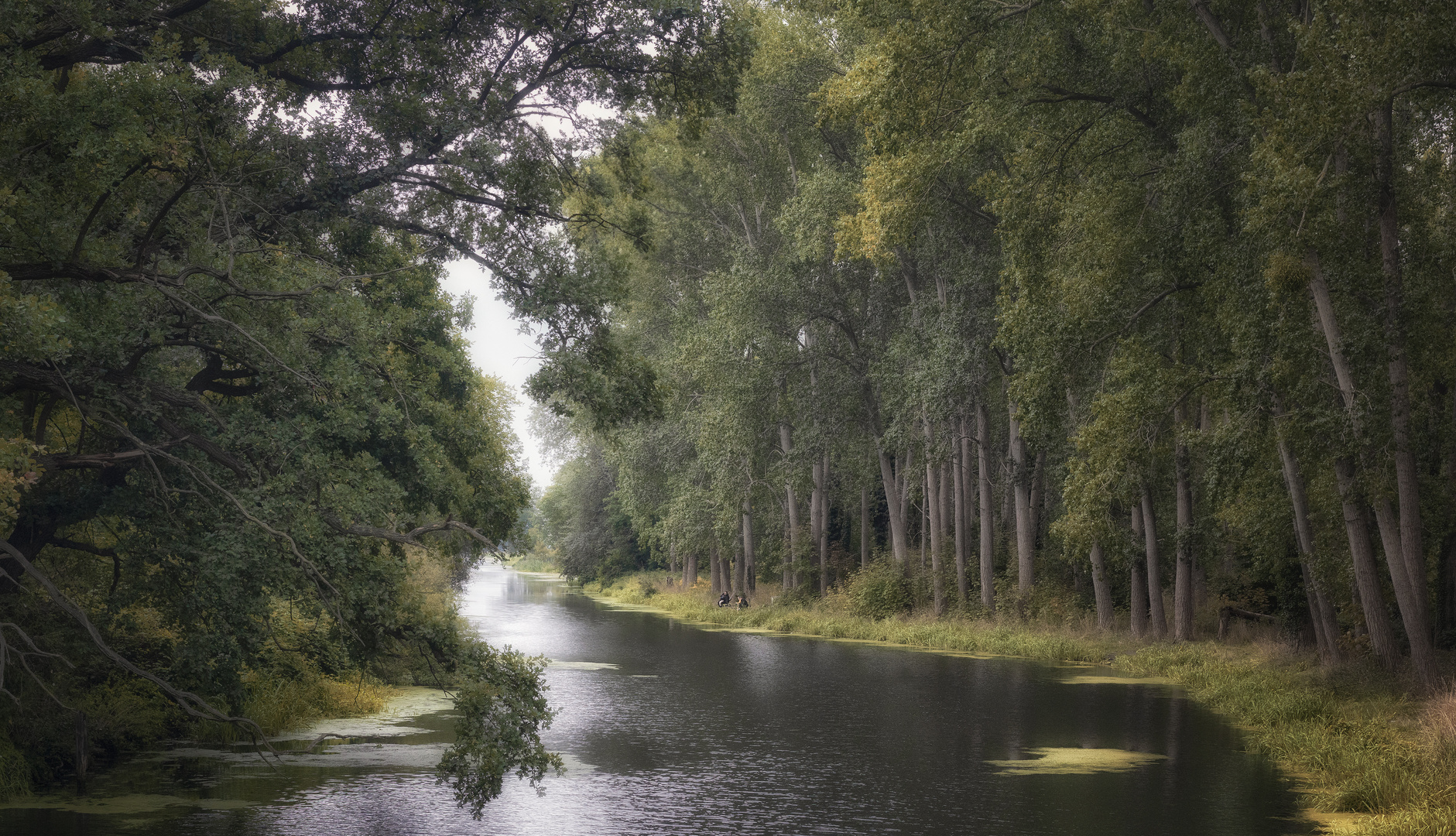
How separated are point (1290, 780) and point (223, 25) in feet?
45.9

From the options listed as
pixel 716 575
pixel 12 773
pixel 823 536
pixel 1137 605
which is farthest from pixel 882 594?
pixel 12 773

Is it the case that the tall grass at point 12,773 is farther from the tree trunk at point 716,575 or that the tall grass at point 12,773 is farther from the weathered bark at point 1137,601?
the tree trunk at point 716,575

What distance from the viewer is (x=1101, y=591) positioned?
27500 millimetres

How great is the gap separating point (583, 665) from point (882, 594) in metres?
12.0

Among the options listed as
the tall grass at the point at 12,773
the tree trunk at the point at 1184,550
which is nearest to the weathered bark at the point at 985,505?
the tree trunk at the point at 1184,550

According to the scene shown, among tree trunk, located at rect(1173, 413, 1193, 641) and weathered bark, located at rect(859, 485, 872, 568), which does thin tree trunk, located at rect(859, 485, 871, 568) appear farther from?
tree trunk, located at rect(1173, 413, 1193, 641)

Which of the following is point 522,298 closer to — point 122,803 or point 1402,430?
point 122,803

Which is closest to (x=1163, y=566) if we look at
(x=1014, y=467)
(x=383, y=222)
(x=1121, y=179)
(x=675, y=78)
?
(x=1014, y=467)

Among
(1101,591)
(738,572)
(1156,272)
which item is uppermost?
(1156,272)

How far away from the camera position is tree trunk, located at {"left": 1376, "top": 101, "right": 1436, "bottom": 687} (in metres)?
14.5

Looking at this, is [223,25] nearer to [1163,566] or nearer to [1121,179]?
[1121,179]

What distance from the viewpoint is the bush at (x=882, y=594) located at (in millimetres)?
33969

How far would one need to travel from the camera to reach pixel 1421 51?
485 inches

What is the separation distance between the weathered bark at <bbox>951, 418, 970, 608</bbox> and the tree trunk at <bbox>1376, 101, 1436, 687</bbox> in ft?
53.6
